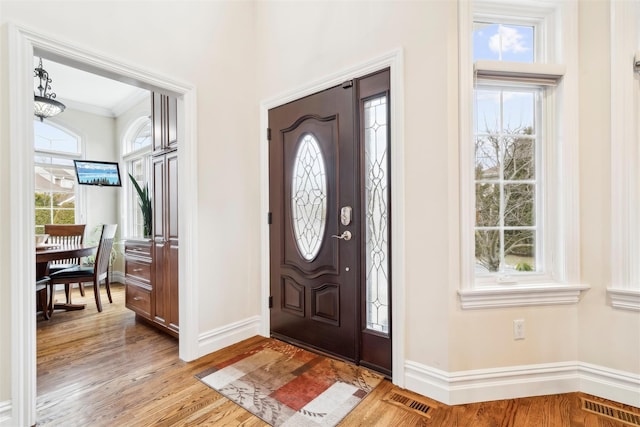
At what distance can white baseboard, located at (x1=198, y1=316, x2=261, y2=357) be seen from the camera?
2.34 m

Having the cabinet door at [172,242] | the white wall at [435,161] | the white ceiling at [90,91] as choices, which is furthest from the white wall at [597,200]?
the white ceiling at [90,91]

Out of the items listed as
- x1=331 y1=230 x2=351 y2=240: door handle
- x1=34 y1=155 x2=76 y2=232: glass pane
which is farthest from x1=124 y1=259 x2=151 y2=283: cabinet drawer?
x1=34 y1=155 x2=76 y2=232: glass pane

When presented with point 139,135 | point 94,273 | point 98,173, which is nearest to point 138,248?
point 94,273

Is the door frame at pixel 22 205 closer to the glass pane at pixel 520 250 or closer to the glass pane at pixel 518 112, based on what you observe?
the glass pane at pixel 518 112

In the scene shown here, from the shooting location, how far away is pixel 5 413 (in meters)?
1.49

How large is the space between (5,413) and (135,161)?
421 cm

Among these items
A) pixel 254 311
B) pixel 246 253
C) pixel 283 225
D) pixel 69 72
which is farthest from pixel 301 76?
pixel 69 72

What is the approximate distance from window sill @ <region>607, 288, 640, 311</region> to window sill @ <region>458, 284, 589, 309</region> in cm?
12

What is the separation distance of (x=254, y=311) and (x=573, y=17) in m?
3.14

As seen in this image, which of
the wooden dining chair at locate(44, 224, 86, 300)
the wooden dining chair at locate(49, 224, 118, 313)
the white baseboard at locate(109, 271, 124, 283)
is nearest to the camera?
the wooden dining chair at locate(49, 224, 118, 313)

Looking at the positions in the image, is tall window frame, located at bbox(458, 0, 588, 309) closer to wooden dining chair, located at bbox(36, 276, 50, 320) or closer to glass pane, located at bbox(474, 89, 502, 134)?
glass pane, located at bbox(474, 89, 502, 134)

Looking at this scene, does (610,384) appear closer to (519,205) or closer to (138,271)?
(519,205)

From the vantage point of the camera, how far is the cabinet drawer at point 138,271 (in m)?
2.85

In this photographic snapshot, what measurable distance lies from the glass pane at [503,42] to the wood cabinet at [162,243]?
7.91 feet
